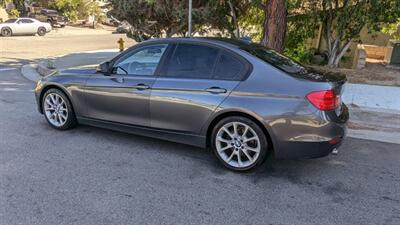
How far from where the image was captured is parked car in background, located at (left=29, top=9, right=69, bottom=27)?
1388 inches

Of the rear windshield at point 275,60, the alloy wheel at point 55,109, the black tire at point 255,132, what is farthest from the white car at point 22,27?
the black tire at point 255,132

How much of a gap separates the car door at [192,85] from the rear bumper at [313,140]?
827mm

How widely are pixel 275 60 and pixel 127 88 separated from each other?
190 centimetres

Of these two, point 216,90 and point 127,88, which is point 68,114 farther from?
point 216,90

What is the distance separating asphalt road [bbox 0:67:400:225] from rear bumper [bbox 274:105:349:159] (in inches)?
13.2

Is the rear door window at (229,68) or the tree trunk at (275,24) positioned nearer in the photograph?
the rear door window at (229,68)

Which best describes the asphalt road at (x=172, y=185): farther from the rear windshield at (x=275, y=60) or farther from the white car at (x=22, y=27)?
the white car at (x=22, y=27)

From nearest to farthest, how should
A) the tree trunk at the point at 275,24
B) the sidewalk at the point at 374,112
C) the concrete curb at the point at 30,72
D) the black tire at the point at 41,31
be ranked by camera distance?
the sidewalk at the point at 374,112, the tree trunk at the point at 275,24, the concrete curb at the point at 30,72, the black tire at the point at 41,31

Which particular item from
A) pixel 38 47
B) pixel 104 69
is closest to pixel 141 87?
pixel 104 69

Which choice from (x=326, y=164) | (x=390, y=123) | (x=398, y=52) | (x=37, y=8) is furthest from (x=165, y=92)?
(x=37, y=8)

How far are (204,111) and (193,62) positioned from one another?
0.63m

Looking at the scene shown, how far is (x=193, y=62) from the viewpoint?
4215 mm

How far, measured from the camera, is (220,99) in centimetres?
394

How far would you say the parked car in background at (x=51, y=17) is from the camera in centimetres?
3525
